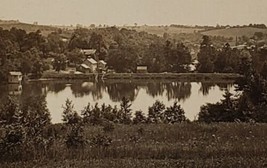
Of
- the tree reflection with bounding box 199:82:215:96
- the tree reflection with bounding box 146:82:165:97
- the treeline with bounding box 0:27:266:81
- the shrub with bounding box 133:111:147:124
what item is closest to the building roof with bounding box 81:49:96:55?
the treeline with bounding box 0:27:266:81

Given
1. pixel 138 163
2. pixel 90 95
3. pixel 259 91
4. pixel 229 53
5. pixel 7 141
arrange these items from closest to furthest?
1. pixel 138 163
2. pixel 7 141
3. pixel 259 91
4. pixel 90 95
5. pixel 229 53

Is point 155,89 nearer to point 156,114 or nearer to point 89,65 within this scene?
point 89,65

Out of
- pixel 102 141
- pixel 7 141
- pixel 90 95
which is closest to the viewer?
pixel 7 141

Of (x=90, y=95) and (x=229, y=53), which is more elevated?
(x=229, y=53)

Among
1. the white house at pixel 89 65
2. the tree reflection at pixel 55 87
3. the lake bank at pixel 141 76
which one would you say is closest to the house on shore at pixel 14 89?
the tree reflection at pixel 55 87

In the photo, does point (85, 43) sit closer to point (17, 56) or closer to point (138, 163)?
point (17, 56)

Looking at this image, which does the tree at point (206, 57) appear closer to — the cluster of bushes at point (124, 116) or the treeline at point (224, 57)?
the treeline at point (224, 57)

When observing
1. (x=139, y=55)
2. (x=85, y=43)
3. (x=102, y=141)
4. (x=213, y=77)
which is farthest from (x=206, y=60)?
(x=102, y=141)

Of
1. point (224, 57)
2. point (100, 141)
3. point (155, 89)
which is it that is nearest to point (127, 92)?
point (155, 89)
